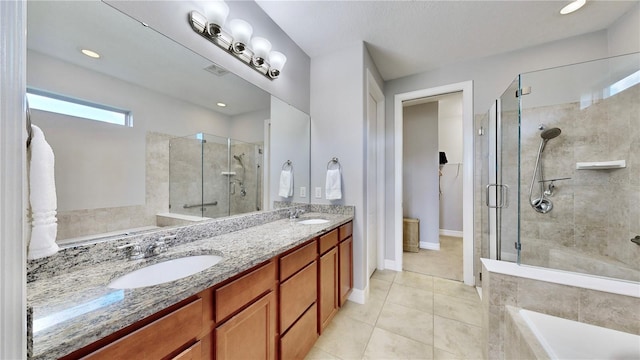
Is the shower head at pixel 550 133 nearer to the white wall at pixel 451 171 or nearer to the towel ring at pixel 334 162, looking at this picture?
the towel ring at pixel 334 162

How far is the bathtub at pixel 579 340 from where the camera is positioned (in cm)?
103

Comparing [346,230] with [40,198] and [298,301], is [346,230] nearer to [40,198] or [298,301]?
[298,301]

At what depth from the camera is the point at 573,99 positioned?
198 centimetres

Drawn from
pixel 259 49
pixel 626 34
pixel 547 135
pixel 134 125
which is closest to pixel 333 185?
pixel 259 49

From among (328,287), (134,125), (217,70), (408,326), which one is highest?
(217,70)

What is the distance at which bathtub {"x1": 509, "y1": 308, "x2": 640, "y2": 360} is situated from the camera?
1.03 m

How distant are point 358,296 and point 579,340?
4.72 ft

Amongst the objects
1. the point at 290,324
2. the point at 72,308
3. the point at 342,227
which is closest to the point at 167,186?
the point at 72,308

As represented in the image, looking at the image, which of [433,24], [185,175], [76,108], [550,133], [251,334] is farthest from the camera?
[550,133]

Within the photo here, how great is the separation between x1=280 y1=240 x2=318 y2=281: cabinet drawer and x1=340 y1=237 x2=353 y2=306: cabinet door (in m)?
0.49

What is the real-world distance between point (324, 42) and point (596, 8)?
2212 mm

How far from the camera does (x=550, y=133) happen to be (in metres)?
2.06

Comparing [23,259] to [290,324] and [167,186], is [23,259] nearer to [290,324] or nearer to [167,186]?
[167,186]

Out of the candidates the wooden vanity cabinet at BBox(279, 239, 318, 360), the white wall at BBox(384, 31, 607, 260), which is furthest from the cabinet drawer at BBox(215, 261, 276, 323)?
the white wall at BBox(384, 31, 607, 260)
